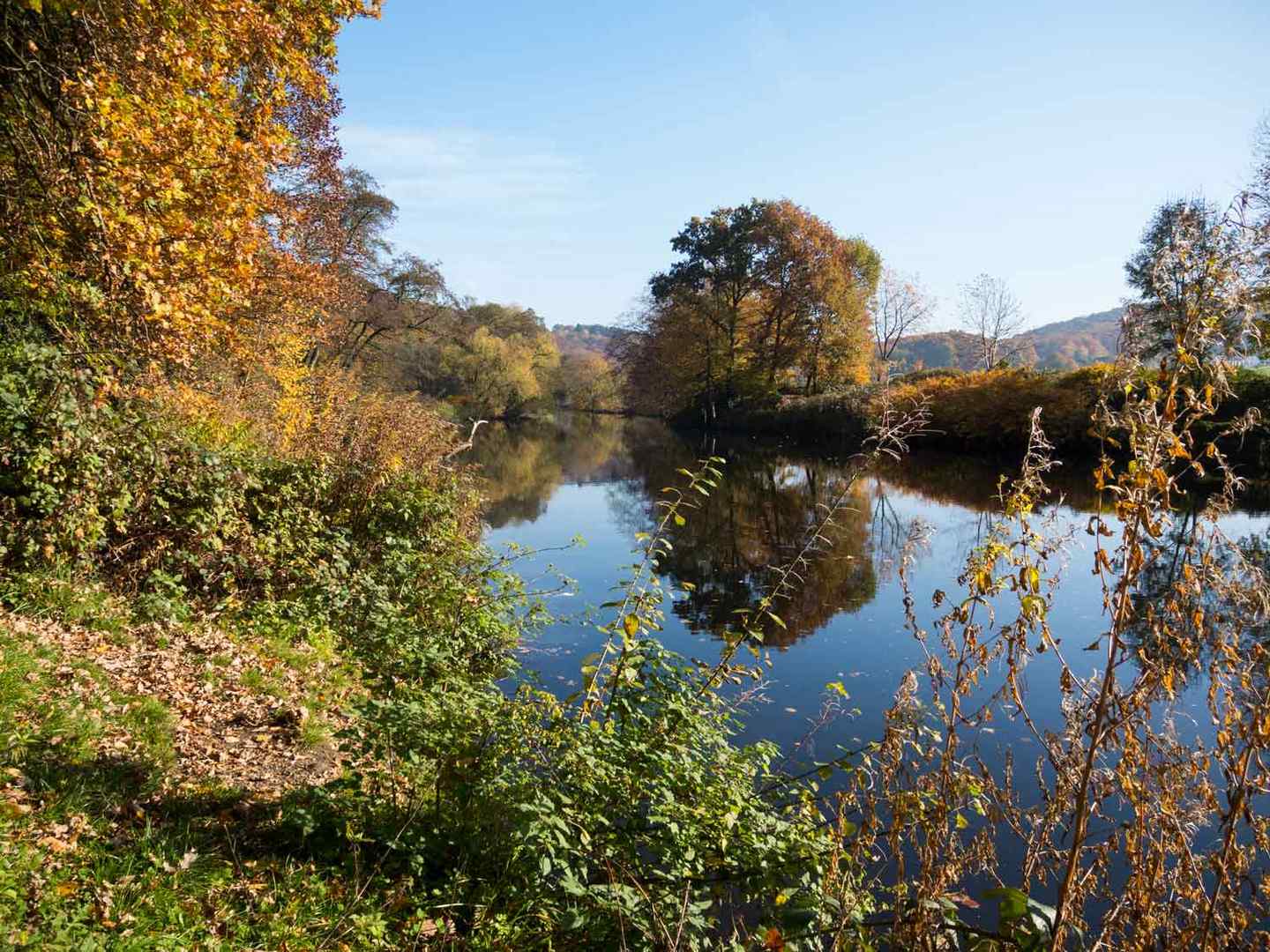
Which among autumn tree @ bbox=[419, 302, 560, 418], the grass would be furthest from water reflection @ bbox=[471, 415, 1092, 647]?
autumn tree @ bbox=[419, 302, 560, 418]

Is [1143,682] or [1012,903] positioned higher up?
[1143,682]

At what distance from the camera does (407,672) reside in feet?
20.3

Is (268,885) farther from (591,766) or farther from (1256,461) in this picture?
(1256,461)

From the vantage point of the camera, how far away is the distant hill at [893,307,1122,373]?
189 ft

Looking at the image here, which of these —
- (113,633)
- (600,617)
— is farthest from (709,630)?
(113,633)

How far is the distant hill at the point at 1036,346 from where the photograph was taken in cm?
5750

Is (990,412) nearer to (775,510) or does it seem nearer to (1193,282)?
(775,510)

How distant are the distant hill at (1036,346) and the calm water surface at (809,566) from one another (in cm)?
2854

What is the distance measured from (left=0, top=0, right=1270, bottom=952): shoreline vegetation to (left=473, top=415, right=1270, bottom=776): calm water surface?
41 centimetres

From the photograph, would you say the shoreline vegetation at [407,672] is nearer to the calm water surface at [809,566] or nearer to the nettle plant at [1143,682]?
the nettle plant at [1143,682]

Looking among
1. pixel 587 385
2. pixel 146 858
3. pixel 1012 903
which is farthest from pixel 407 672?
pixel 587 385

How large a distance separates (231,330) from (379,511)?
141 inches

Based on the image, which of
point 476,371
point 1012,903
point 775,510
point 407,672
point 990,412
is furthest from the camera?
point 476,371

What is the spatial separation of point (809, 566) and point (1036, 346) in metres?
102
